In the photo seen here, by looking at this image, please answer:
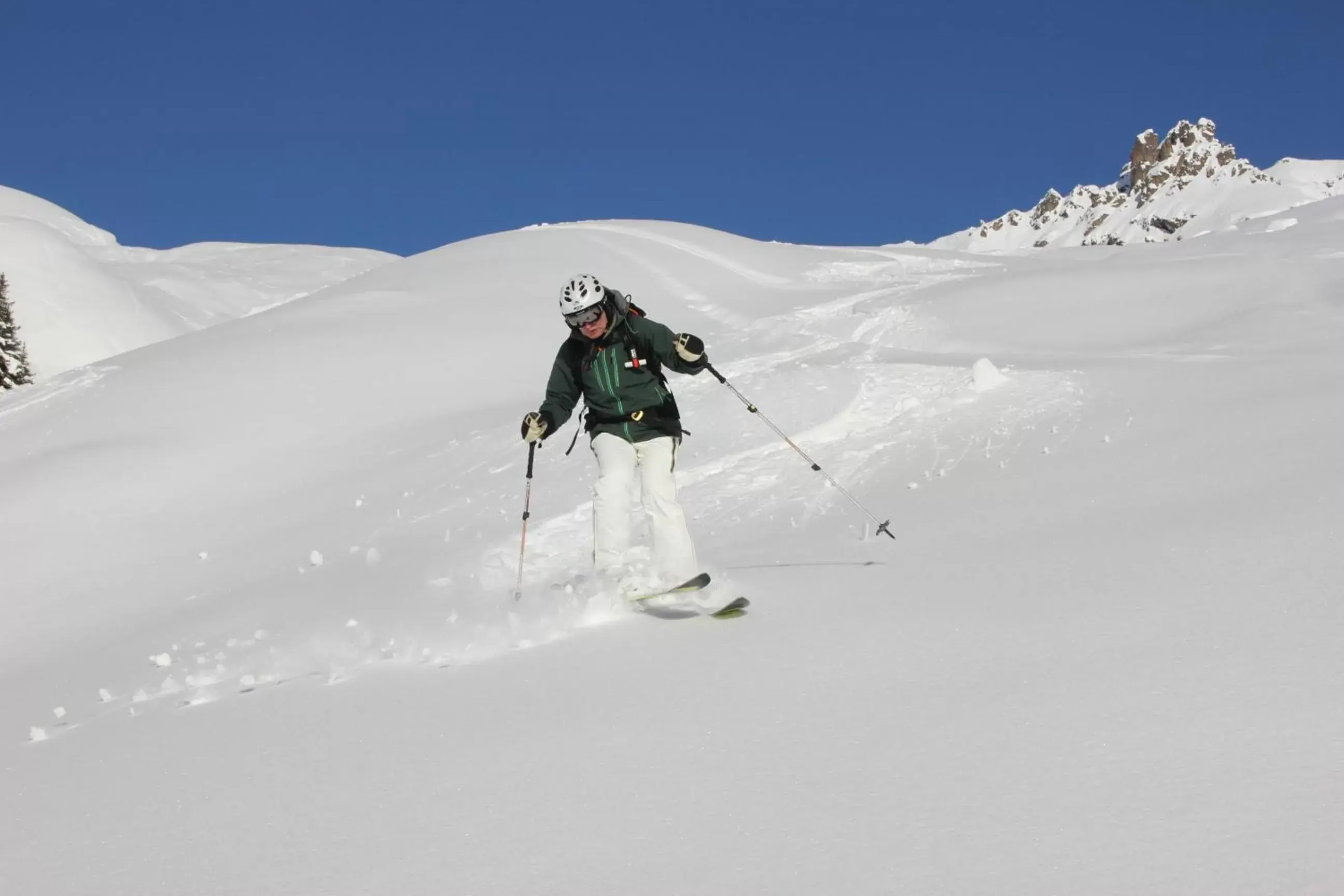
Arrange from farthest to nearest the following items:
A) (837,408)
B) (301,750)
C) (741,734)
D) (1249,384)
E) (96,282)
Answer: (96,282) → (837,408) → (1249,384) → (301,750) → (741,734)

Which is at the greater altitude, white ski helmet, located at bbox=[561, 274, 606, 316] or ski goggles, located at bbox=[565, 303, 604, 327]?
white ski helmet, located at bbox=[561, 274, 606, 316]

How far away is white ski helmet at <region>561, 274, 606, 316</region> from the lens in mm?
6145

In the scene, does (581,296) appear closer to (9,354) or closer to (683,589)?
(683,589)

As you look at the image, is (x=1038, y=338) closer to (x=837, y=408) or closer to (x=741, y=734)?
(x=837, y=408)

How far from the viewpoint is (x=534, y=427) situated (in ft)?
21.6

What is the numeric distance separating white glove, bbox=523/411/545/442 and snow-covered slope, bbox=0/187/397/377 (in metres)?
41.6

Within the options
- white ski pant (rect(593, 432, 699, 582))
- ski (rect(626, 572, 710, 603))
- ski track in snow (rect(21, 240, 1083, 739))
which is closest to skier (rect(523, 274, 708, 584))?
white ski pant (rect(593, 432, 699, 582))

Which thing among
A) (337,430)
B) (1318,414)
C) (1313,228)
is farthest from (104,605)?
(1313,228)

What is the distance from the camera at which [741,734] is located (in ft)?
11.2

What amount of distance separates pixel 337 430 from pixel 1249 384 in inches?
408

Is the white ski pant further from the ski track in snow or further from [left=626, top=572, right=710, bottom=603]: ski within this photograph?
[left=626, top=572, right=710, bottom=603]: ski

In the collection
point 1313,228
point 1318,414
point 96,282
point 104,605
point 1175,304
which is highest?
point 96,282

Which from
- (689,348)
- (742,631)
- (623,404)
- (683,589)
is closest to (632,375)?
(623,404)

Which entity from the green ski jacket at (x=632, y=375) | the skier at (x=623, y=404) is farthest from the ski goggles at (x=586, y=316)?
the green ski jacket at (x=632, y=375)
